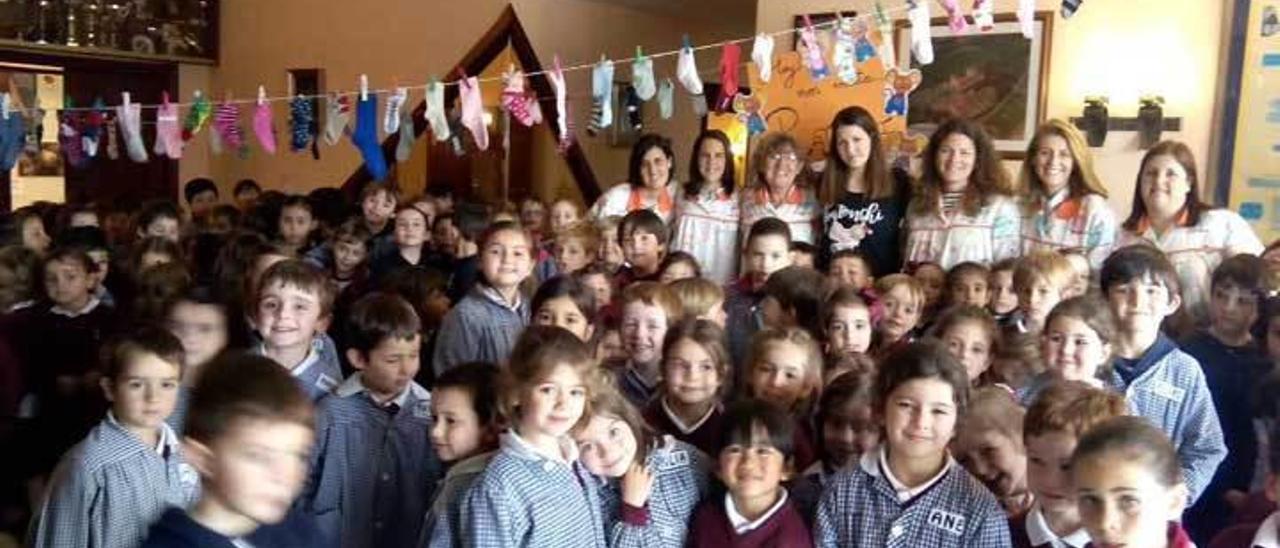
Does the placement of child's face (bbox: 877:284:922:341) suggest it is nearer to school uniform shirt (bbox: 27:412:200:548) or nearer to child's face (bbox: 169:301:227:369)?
child's face (bbox: 169:301:227:369)

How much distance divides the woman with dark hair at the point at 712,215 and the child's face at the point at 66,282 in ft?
6.35

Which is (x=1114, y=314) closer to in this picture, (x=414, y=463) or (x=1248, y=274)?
(x=1248, y=274)

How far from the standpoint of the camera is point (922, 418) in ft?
6.55

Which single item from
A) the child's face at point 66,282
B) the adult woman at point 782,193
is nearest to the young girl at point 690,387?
the adult woman at point 782,193

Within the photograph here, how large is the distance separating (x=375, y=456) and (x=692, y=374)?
0.70 meters

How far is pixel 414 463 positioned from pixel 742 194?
6.69 ft

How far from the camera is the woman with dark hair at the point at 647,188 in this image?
165 inches

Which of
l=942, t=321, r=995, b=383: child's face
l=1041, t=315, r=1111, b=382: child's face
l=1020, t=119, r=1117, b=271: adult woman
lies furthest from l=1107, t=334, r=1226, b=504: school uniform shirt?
l=1020, t=119, r=1117, b=271: adult woman

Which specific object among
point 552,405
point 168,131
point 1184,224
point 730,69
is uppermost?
point 730,69

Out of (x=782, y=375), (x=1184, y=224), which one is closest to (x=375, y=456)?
(x=782, y=375)

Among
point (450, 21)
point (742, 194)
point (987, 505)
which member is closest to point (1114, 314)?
point (987, 505)

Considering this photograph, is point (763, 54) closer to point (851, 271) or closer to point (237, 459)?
point (851, 271)

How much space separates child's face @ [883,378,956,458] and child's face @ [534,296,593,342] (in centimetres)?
108

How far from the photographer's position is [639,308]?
2.88 m
